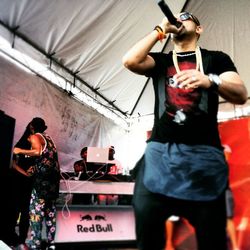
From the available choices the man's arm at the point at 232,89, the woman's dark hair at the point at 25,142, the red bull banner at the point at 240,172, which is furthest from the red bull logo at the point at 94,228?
the man's arm at the point at 232,89

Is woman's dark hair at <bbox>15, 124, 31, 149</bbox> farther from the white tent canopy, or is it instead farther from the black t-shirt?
the black t-shirt

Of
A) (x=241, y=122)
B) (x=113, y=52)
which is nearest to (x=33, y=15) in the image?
(x=113, y=52)

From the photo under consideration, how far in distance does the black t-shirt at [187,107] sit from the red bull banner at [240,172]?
1.59 meters

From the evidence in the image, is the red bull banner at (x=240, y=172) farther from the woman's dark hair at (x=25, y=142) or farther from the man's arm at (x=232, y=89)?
the woman's dark hair at (x=25, y=142)

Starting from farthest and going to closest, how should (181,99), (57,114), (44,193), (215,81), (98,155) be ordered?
(57,114)
(98,155)
(44,193)
(181,99)
(215,81)

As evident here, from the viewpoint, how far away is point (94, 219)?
161 inches

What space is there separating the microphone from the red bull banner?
5.65 ft

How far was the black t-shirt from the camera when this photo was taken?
1.12 metres

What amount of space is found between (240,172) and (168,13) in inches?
75.0

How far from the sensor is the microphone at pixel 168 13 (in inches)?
44.6

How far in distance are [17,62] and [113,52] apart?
201 centimetres

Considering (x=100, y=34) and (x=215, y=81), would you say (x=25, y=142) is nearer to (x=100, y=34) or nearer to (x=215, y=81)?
(x=100, y=34)

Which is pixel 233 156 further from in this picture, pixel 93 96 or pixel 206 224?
pixel 93 96

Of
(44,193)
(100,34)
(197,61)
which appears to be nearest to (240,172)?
(197,61)
